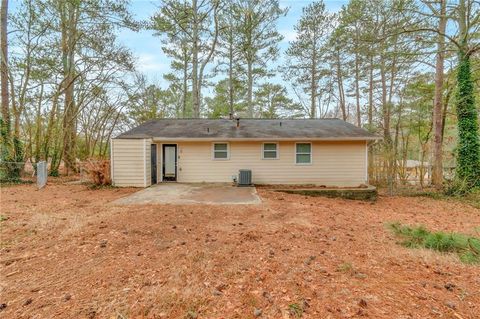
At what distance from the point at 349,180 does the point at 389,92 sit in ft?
30.9

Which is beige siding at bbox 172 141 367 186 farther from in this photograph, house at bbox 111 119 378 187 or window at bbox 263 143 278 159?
window at bbox 263 143 278 159

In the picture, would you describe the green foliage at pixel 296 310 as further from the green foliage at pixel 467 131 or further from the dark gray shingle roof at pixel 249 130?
the green foliage at pixel 467 131

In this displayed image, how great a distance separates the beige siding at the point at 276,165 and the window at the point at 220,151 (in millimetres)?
181

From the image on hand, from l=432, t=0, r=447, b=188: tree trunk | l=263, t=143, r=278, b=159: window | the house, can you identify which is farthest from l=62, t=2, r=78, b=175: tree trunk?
l=432, t=0, r=447, b=188: tree trunk

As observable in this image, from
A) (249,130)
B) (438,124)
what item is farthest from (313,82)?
(249,130)

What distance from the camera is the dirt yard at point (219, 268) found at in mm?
2252

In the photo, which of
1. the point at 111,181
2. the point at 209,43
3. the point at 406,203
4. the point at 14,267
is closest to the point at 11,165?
the point at 111,181

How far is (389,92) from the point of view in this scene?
51.4 feet

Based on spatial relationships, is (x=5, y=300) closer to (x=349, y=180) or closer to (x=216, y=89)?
(x=349, y=180)

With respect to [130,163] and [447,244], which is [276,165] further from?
[447,244]

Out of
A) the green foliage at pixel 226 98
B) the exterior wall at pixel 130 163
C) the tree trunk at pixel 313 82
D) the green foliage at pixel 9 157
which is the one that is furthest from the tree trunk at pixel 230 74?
the green foliage at pixel 9 157

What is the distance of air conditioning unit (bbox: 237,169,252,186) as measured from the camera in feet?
32.1

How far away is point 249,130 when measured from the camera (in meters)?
11.0

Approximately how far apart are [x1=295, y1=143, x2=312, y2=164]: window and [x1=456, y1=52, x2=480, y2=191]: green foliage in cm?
580
